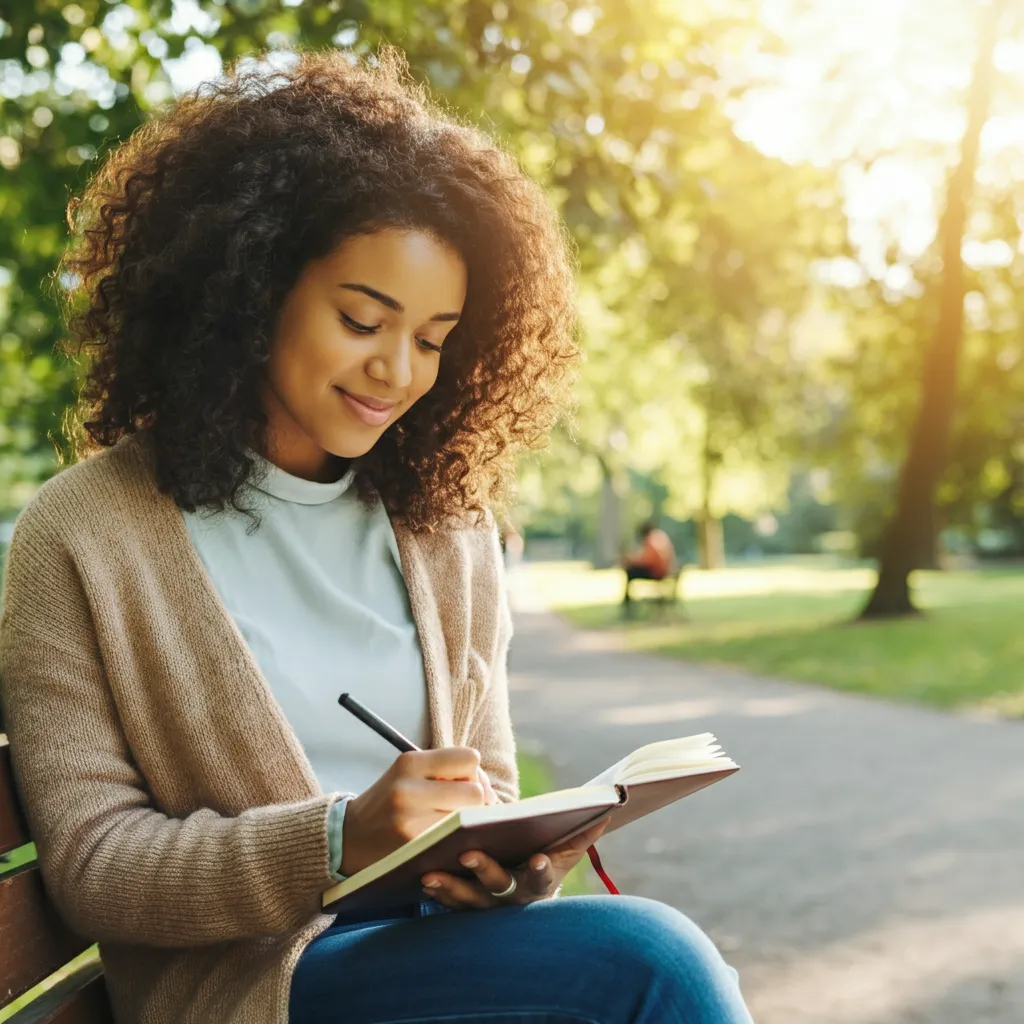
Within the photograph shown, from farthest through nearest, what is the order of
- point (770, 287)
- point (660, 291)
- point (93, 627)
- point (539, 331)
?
point (660, 291)
point (770, 287)
point (539, 331)
point (93, 627)

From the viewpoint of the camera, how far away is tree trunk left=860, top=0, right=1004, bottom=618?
55.1 feet

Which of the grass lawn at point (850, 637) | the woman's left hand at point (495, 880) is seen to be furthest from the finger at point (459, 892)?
the grass lawn at point (850, 637)

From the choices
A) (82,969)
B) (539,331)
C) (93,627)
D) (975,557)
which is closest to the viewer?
(93,627)

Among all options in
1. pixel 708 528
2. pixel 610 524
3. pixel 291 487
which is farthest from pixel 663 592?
pixel 610 524

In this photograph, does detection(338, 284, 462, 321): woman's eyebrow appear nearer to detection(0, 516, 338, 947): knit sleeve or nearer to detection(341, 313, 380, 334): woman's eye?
detection(341, 313, 380, 334): woman's eye

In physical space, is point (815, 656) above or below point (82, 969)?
below

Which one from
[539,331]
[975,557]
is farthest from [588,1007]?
[975,557]

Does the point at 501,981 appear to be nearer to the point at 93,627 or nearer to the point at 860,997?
the point at 93,627

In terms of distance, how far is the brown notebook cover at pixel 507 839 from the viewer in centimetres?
160

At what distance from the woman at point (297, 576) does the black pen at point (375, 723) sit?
0.33 feet

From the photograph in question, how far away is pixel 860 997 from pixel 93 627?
2.84 m

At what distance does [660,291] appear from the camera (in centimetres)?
1006

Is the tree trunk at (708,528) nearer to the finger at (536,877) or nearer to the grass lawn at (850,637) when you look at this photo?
the grass lawn at (850,637)

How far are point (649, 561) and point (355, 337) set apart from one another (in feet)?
61.3
